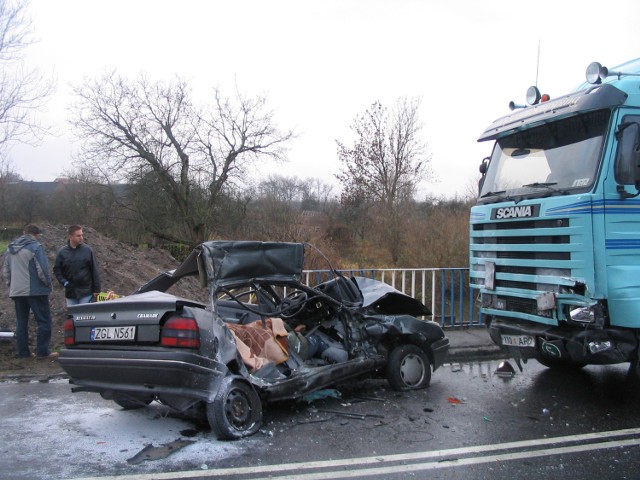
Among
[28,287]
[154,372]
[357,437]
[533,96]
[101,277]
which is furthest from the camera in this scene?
[101,277]

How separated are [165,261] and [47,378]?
288 inches

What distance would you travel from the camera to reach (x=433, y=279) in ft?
31.9

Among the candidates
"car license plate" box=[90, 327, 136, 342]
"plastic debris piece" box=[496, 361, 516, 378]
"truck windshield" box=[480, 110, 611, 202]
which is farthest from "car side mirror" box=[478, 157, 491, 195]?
"car license plate" box=[90, 327, 136, 342]

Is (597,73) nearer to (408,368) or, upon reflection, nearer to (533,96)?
(533,96)

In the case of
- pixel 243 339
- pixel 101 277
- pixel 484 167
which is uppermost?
pixel 484 167

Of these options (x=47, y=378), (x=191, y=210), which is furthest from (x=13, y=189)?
(x=47, y=378)

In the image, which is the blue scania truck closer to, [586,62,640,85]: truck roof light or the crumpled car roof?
[586,62,640,85]: truck roof light

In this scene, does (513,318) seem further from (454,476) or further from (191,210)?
(191,210)

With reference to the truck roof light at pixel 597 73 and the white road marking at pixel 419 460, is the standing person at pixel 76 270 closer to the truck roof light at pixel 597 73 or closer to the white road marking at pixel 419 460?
the white road marking at pixel 419 460

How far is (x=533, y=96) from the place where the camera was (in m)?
6.71

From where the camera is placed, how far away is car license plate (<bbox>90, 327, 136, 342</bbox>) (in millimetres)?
4629

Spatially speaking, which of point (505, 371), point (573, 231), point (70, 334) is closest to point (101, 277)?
point (70, 334)

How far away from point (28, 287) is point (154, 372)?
4055 mm

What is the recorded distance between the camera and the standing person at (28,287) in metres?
7.48
